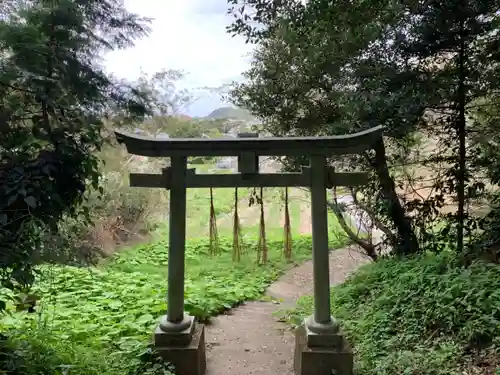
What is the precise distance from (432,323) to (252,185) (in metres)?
1.96

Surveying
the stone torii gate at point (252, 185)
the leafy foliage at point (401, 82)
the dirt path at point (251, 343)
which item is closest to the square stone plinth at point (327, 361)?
the stone torii gate at point (252, 185)

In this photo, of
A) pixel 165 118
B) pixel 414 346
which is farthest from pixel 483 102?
pixel 165 118

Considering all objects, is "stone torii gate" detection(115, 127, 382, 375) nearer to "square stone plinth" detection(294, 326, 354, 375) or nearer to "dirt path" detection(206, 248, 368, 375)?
"square stone plinth" detection(294, 326, 354, 375)

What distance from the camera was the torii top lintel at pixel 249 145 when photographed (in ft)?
12.6

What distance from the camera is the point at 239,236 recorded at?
452 centimetres

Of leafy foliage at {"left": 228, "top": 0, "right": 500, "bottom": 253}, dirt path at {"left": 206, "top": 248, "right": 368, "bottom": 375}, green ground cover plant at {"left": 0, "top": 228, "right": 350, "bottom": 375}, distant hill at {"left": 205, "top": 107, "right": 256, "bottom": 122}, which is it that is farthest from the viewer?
distant hill at {"left": 205, "top": 107, "right": 256, "bottom": 122}

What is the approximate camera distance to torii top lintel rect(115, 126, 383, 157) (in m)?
3.84

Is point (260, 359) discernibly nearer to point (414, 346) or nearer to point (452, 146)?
point (414, 346)

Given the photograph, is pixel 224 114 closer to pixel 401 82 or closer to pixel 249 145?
pixel 401 82

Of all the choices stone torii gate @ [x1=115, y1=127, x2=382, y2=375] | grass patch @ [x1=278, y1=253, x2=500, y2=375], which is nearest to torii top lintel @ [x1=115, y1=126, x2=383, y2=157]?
stone torii gate @ [x1=115, y1=127, x2=382, y2=375]

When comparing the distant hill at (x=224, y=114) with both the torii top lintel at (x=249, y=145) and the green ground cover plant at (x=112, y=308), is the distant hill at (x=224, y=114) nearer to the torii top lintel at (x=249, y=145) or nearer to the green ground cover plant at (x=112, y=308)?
the green ground cover plant at (x=112, y=308)

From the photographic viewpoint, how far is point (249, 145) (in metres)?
A: 3.90


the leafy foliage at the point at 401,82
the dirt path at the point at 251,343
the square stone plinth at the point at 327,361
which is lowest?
the dirt path at the point at 251,343

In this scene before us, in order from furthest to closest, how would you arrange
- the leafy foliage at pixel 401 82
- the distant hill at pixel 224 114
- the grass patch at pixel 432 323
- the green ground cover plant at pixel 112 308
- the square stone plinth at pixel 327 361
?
1. the distant hill at pixel 224 114
2. the leafy foliage at pixel 401 82
3. the square stone plinth at pixel 327 361
4. the green ground cover plant at pixel 112 308
5. the grass patch at pixel 432 323
